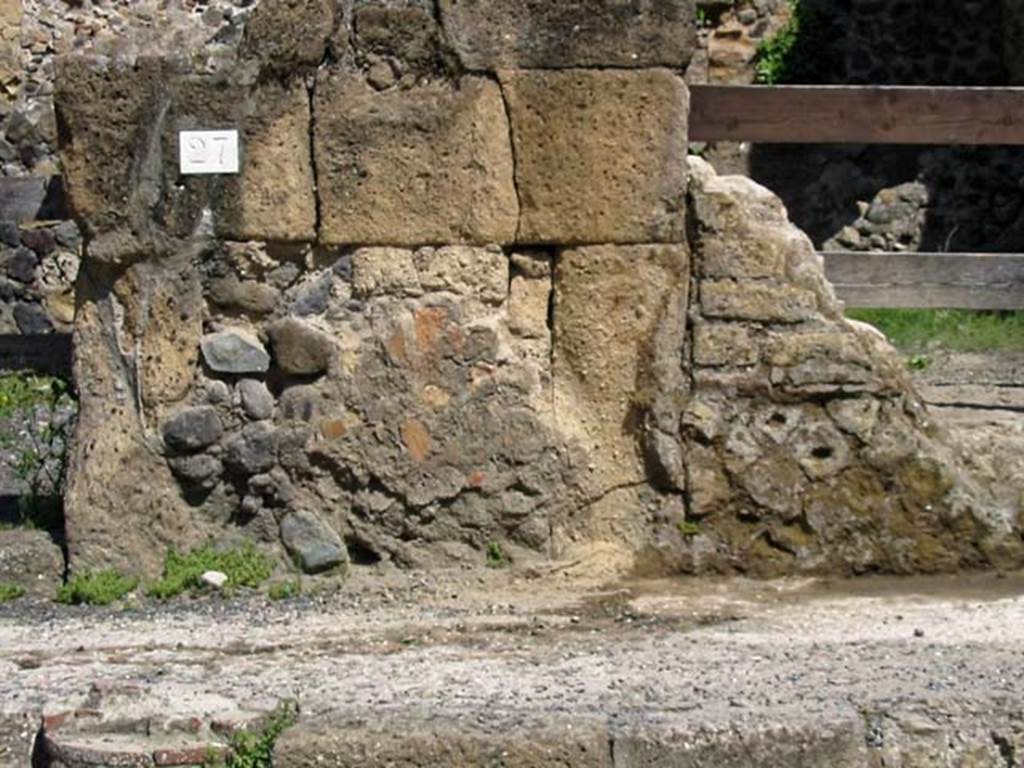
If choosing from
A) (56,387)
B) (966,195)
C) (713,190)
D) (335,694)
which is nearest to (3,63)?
(966,195)

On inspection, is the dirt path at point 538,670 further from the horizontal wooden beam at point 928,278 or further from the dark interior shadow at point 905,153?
the dark interior shadow at point 905,153

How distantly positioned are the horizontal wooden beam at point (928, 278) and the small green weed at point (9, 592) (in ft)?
10.4

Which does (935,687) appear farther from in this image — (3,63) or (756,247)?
(3,63)

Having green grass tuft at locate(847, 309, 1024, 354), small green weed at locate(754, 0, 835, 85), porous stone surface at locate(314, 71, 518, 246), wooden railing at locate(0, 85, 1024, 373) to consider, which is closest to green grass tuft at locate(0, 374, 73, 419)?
wooden railing at locate(0, 85, 1024, 373)

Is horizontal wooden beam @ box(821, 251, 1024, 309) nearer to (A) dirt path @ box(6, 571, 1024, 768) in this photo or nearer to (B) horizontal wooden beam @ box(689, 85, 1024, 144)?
(B) horizontal wooden beam @ box(689, 85, 1024, 144)

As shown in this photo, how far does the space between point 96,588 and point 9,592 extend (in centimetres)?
29

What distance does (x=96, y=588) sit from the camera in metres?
5.80

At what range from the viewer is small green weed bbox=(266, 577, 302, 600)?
19.0 ft

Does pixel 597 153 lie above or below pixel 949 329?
above

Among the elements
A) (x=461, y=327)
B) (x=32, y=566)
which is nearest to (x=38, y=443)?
(x=32, y=566)

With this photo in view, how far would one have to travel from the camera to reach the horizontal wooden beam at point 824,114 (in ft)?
20.6

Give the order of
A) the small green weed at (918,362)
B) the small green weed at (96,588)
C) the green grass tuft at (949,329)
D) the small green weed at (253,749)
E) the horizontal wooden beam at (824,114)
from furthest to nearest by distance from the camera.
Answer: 1. the green grass tuft at (949,329)
2. the small green weed at (918,362)
3. the horizontal wooden beam at (824,114)
4. the small green weed at (96,588)
5. the small green weed at (253,749)

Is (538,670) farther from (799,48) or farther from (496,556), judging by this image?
(799,48)

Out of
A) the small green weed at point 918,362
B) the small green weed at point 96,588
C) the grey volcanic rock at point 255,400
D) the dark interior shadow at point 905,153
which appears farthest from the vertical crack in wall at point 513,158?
the dark interior shadow at point 905,153
